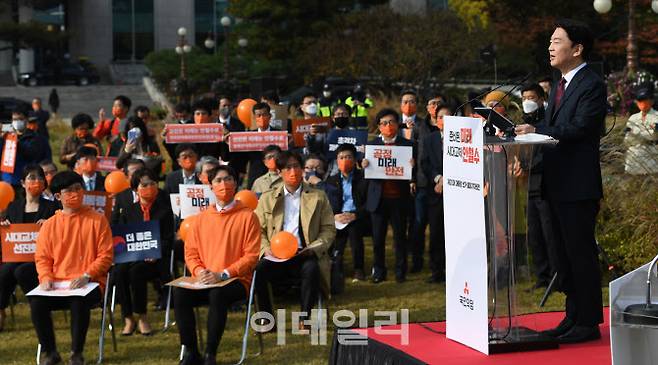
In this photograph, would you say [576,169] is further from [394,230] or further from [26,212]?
[394,230]

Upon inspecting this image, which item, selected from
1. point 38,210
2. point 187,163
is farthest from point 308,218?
point 38,210

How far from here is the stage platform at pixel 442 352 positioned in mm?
6488

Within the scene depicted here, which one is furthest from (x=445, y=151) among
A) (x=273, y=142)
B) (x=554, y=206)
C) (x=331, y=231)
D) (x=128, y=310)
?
(x=273, y=142)

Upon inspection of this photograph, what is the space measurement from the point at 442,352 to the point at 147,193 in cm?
494

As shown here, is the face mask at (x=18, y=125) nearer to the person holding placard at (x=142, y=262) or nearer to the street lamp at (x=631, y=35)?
the person holding placard at (x=142, y=262)

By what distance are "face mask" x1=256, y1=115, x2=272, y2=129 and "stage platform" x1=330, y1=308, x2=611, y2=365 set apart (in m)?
5.67

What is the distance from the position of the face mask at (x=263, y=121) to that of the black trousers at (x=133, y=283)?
9.17ft

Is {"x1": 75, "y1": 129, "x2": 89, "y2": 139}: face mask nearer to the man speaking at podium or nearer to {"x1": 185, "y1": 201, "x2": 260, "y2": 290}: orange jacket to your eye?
{"x1": 185, "y1": 201, "x2": 260, "y2": 290}: orange jacket

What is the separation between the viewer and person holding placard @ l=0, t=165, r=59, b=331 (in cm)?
1075

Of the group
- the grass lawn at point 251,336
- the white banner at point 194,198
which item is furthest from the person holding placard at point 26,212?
the white banner at point 194,198

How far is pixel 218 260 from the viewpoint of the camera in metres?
9.29

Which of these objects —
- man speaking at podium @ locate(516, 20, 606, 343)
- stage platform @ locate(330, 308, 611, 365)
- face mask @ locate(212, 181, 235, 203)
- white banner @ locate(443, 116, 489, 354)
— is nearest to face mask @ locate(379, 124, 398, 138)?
face mask @ locate(212, 181, 235, 203)

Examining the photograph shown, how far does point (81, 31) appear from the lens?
61938 millimetres

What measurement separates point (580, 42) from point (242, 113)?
8319 mm
